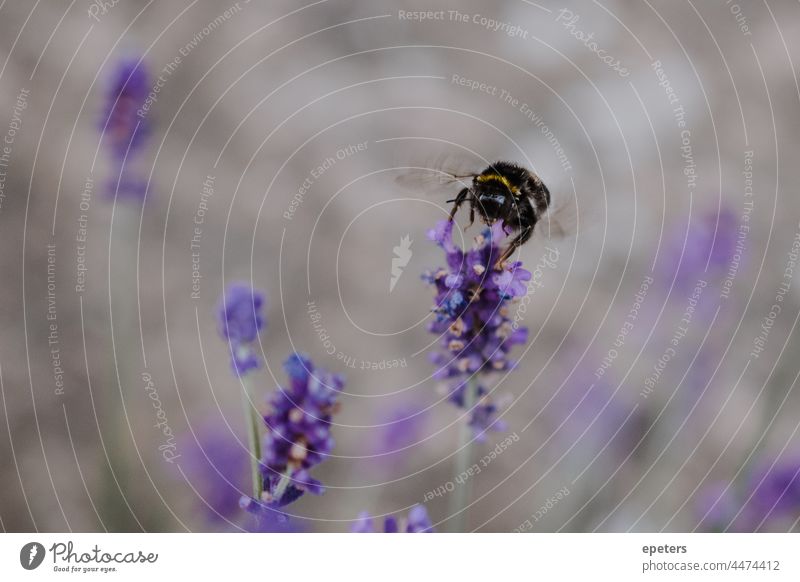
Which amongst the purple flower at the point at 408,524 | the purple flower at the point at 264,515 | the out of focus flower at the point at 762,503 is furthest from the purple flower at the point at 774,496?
the purple flower at the point at 264,515

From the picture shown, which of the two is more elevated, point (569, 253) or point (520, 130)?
point (520, 130)

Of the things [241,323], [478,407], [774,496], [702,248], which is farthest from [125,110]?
[774,496]

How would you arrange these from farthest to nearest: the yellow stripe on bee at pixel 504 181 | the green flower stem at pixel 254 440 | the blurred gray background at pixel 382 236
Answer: the blurred gray background at pixel 382 236 < the yellow stripe on bee at pixel 504 181 < the green flower stem at pixel 254 440

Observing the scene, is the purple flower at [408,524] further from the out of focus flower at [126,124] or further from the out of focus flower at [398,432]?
the out of focus flower at [126,124]

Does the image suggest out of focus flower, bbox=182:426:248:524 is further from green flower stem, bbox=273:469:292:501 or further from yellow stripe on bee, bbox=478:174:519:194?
yellow stripe on bee, bbox=478:174:519:194

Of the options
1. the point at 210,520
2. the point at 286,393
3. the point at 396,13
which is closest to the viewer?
the point at 286,393

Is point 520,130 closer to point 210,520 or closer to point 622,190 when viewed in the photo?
point 622,190
